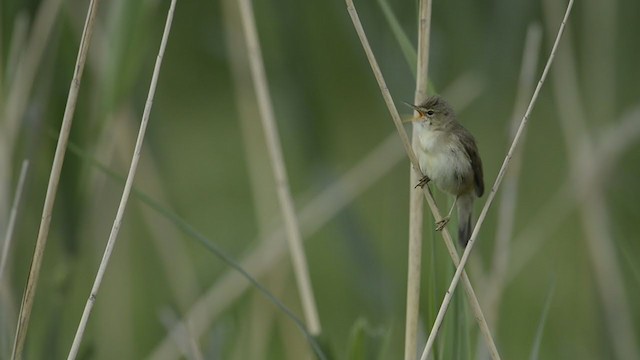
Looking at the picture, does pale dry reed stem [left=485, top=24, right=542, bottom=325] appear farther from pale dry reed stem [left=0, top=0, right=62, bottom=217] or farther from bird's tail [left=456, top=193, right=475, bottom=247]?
pale dry reed stem [left=0, top=0, right=62, bottom=217]

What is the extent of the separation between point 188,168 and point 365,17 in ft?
12.8

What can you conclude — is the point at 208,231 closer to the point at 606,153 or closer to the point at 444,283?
the point at 606,153

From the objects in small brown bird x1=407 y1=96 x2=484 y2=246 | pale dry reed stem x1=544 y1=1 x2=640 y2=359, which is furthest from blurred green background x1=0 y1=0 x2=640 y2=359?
small brown bird x1=407 y1=96 x2=484 y2=246

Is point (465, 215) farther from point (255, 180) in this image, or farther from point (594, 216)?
point (255, 180)

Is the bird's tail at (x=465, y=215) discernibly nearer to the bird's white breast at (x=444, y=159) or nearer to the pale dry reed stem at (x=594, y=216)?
the bird's white breast at (x=444, y=159)

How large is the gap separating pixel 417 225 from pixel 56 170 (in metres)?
0.47

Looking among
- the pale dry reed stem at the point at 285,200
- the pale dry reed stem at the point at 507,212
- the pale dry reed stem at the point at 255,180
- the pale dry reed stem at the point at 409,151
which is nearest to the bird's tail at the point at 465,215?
the pale dry reed stem at the point at 507,212

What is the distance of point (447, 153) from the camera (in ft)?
6.18

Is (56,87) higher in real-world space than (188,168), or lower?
higher

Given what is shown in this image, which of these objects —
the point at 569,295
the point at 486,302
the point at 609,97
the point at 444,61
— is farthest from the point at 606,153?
the point at 569,295

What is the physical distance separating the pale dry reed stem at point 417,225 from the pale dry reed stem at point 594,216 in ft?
2.75

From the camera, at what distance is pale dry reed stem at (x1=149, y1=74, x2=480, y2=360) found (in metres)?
2.51

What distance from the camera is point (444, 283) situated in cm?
167

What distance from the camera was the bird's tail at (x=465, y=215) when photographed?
200cm
